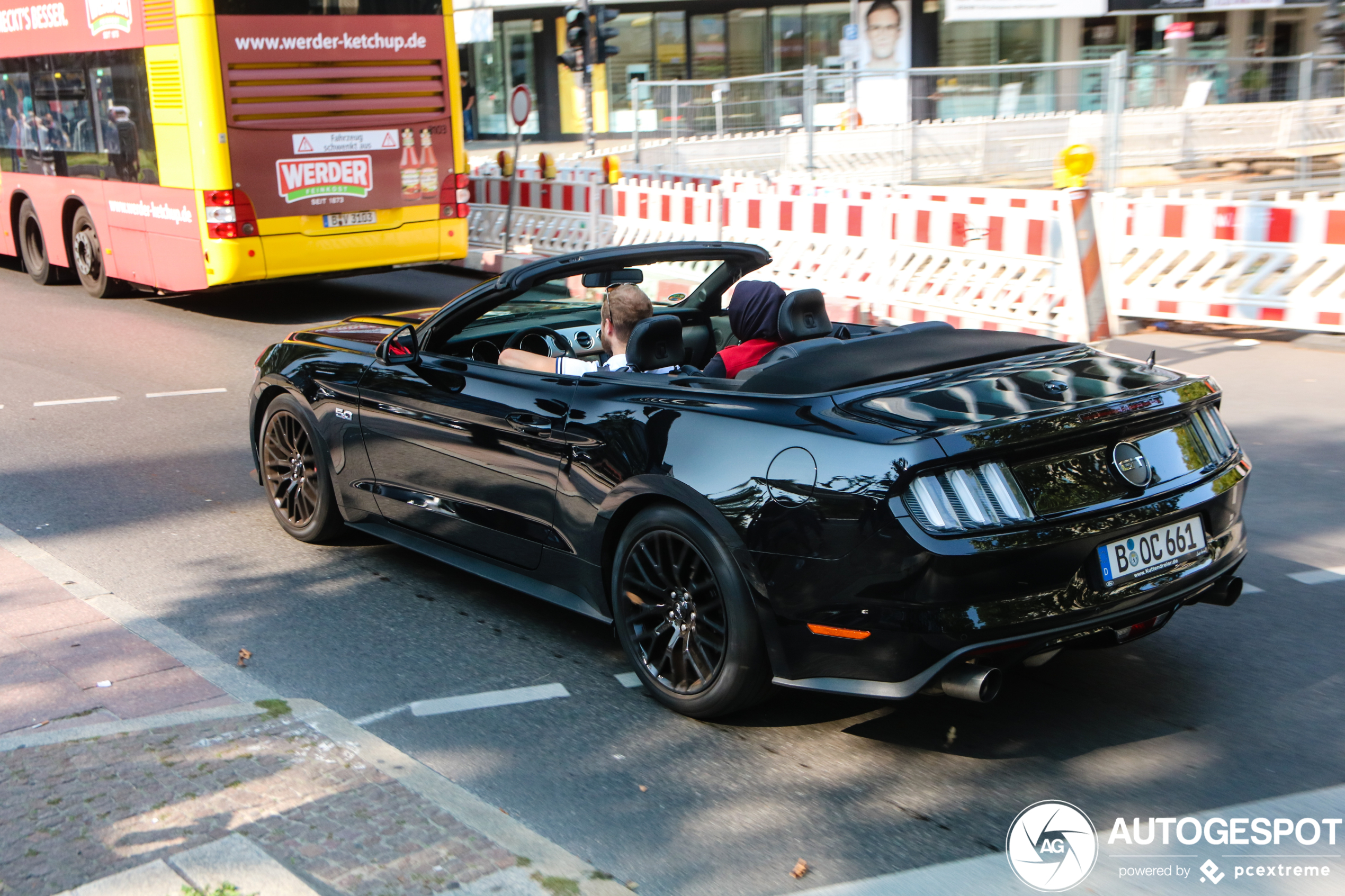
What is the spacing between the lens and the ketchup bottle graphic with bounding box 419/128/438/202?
44.6 feet

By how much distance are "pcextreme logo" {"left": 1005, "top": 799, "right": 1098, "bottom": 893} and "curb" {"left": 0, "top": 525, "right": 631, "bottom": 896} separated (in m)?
0.99

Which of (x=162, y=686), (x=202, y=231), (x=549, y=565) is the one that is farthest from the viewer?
(x=202, y=231)

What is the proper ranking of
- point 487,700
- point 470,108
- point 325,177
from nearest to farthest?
point 487,700, point 325,177, point 470,108

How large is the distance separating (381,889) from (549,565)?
5.60ft

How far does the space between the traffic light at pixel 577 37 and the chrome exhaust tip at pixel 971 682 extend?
2134cm

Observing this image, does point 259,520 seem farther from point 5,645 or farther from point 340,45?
point 340,45

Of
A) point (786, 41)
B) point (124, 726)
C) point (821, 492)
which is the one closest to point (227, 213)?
point (124, 726)

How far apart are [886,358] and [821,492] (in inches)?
28.2

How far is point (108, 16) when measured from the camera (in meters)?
12.8

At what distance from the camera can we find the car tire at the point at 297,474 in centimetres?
579

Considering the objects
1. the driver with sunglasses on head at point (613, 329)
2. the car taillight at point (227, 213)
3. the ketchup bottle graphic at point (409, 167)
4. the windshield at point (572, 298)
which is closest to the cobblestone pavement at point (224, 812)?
the driver with sunglasses on head at point (613, 329)

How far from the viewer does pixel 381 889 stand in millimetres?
3041

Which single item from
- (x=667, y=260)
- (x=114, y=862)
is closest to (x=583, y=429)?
(x=667, y=260)

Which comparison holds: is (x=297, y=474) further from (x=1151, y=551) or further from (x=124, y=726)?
(x=1151, y=551)
